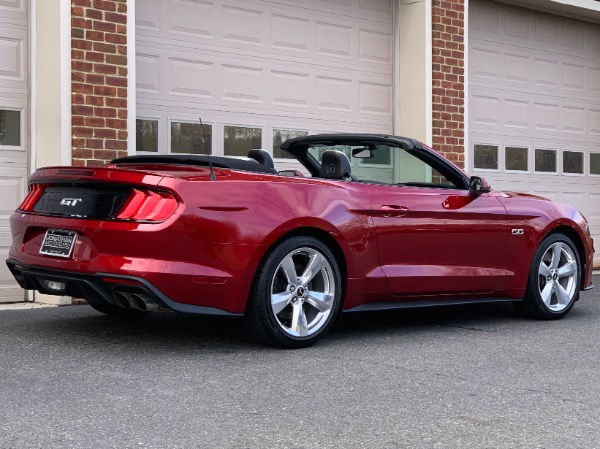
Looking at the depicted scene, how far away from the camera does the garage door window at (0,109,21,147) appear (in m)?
8.12

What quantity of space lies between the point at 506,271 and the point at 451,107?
4420 mm

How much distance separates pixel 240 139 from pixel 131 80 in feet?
5.16

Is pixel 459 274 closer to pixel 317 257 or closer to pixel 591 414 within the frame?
pixel 317 257

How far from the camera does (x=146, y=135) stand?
8.93m

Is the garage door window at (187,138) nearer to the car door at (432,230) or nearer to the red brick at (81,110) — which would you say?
the red brick at (81,110)

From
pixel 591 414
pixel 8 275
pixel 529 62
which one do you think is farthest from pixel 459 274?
pixel 529 62

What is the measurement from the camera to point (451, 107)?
1114 centimetres

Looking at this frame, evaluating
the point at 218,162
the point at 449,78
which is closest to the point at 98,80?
the point at 218,162

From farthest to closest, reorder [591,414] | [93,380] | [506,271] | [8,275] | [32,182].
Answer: [8,275] < [506,271] < [32,182] < [93,380] < [591,414]

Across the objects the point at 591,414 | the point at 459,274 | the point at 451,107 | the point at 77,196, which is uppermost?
the point at 451,107

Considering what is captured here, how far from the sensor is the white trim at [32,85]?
26.6 feet

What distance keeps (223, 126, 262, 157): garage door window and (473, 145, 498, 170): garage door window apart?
131 inches

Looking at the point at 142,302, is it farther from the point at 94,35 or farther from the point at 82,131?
the point at 94,35

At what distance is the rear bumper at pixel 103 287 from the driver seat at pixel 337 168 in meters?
1.28
